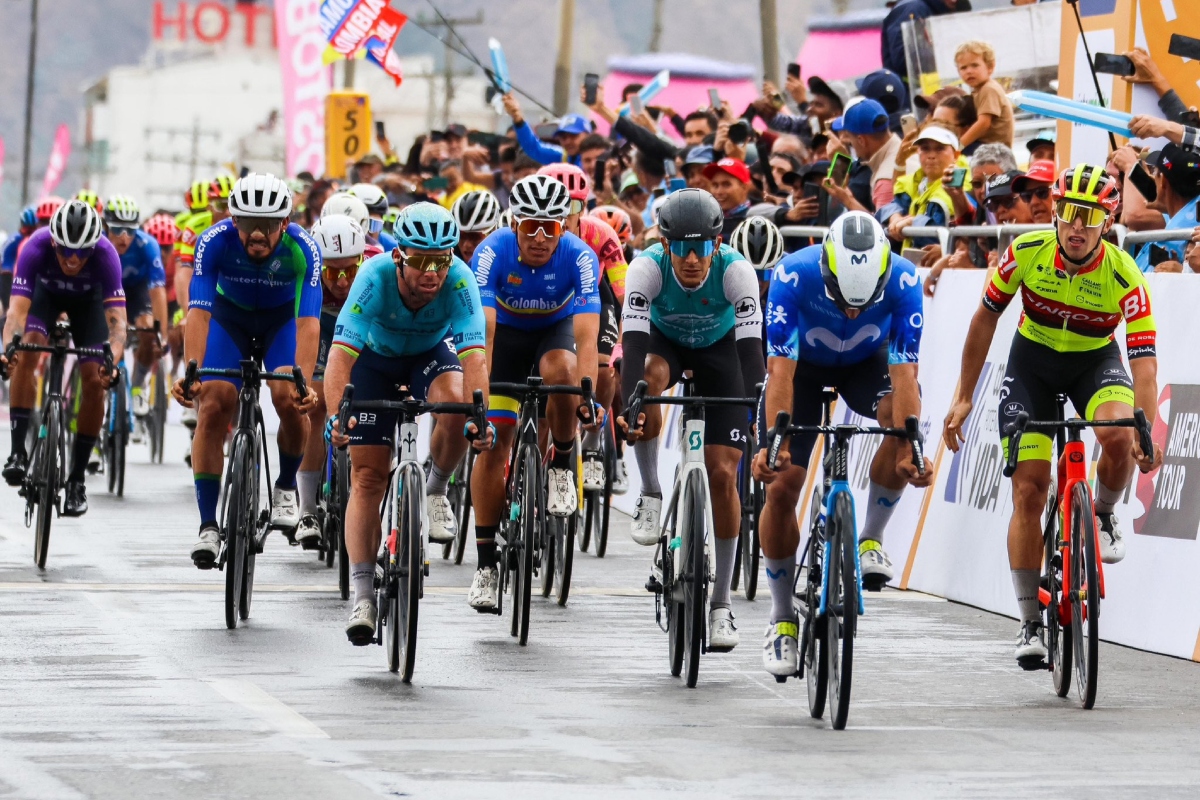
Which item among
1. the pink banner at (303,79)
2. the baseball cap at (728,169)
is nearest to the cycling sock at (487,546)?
the baseball cap at (728,169)

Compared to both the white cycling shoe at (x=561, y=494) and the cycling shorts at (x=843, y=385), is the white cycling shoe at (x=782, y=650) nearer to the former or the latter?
the cycling shorts at (x=843, y=385)

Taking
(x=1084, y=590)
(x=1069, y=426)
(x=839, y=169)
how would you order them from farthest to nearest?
1. (x=839, y=169)
2. (x=1069, y=426)
3. (x=1084, y=590)

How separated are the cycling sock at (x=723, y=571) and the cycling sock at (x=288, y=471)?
3395 mm

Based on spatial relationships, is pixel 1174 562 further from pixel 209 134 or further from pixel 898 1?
pixel 209 134

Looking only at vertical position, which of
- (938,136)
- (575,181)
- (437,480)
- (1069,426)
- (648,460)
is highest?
(938,136)

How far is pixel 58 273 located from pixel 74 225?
0.41 metres

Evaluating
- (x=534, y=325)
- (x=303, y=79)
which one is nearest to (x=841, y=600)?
(x=534, y=325)

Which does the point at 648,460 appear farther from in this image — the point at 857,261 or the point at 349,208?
the point at 349,208

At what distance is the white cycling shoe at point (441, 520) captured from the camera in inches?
407

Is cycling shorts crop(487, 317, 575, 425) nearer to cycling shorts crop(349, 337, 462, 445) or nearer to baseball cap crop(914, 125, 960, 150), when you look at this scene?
cycling shorts crop(349, 337, 462, 445)

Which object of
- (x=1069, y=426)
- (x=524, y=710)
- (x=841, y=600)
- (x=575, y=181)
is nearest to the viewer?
(x=841, y=600)

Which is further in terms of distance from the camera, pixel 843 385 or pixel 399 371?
pixel 399 371

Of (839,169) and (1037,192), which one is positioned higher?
(839,169)

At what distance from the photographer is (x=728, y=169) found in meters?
14.9
